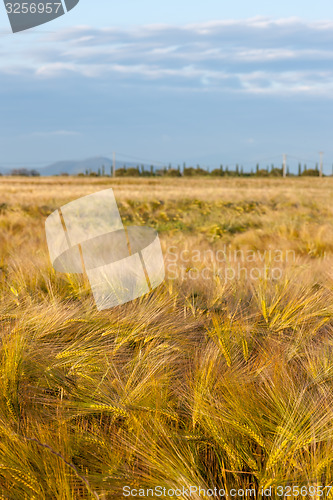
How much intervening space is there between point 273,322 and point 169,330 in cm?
69

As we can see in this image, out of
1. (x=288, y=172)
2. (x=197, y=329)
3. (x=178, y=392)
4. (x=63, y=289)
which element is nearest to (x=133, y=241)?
(x=63, y=289)

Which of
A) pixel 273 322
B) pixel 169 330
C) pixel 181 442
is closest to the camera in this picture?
pixel 181 442

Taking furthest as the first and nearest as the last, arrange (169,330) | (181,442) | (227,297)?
(227,297), (169,330), (181,442)

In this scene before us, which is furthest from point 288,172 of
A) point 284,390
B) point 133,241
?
point 284,390

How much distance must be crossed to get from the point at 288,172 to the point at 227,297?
73.8 meters

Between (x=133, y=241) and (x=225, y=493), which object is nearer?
(x=225, y=493)

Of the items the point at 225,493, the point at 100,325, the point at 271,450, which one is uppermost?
the point at 100,325

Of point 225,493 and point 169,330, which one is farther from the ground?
point 169,330

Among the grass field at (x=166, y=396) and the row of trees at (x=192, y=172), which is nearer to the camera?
the grass field at (x=166, y=396)

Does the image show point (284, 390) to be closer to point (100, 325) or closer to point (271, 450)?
point (271, 450)

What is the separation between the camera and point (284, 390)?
81.0 inches

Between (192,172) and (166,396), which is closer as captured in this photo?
(166,396)

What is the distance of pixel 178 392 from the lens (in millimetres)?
2176

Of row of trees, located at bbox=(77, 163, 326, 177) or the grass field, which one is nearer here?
the grass field
